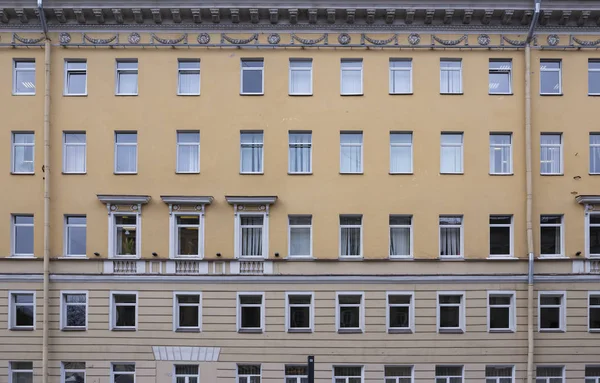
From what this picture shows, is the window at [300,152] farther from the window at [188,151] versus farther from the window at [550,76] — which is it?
the window at [550,76]

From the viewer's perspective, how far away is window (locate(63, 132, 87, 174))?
20.7 m

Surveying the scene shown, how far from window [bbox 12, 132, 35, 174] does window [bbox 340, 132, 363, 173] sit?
11401 millimetres

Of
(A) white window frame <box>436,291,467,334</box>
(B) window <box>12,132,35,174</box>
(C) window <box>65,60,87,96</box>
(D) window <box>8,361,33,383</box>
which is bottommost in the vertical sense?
(D) window <box>8,361,33,383</box>

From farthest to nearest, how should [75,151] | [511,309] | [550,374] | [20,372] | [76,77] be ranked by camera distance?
[76,77] → [75,151] → [511,309] → [20,372] → [550,374]

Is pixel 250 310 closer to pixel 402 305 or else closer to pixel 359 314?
pixel 359 314

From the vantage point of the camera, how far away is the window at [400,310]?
20234mm

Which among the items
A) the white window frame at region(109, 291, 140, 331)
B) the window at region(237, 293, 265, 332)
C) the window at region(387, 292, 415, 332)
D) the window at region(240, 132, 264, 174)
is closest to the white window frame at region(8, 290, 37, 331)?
the white window frame at region(109, 291, 140, 331)

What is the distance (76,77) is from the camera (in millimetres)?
21000

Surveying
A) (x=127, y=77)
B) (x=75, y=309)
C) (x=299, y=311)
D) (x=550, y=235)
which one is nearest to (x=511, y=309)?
(x=550, y=235)

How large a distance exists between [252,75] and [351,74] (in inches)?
145

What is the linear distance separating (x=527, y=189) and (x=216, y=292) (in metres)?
11.7

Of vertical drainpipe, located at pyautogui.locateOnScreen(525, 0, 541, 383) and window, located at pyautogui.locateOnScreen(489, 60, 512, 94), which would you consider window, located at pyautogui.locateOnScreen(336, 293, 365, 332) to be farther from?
window, located at pyautogui.locateOnScreen(489, 60, 512, 94)

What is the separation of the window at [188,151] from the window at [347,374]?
29.6 ft

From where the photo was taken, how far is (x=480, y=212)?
20.3 metres
